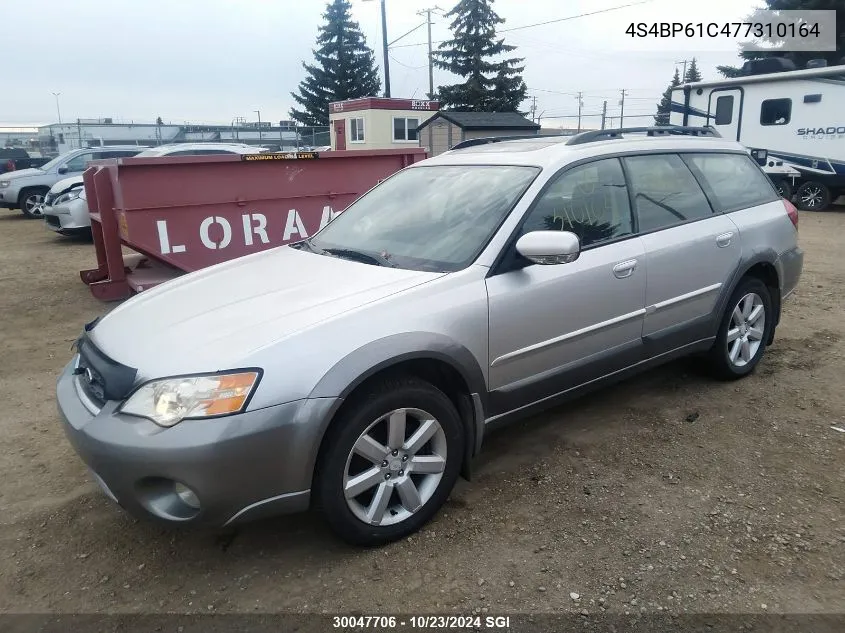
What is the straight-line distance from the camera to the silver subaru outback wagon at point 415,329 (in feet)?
7.77

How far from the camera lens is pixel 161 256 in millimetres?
6156

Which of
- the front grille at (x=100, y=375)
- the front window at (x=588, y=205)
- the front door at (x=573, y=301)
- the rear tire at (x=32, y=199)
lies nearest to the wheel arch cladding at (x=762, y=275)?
the front door at (x=573, y=301)

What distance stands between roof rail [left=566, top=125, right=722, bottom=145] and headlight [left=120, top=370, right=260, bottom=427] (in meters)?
2.33

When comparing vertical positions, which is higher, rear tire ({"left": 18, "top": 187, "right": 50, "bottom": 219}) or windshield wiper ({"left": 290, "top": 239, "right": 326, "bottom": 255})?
windshield wiper ({"left": 290, "top": 239, "right": 326, "bottom": 255})

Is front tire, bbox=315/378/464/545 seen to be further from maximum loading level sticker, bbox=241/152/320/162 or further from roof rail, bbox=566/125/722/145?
maximum loading level sticker, bbox=241/152/320/162

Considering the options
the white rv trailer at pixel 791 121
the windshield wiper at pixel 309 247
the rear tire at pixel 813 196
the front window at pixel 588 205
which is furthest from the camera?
the rear tire at pixel 813 196

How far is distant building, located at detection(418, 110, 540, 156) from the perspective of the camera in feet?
83.1

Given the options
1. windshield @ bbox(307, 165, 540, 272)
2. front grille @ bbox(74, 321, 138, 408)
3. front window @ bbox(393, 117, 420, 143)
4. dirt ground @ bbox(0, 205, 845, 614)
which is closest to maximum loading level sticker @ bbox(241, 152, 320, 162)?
windshield @ bbox(307, 165, 540, 272)

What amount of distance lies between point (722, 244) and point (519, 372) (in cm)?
183

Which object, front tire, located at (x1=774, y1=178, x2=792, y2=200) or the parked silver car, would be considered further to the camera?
front tire, located at (x1=774, y1=178, x2=792, y2=200)

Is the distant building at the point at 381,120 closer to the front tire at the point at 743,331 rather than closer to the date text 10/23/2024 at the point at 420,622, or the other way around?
the front tire at the point at 743,331

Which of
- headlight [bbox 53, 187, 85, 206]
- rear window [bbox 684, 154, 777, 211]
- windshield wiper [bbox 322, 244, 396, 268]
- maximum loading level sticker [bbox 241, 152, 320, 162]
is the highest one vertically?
maximum loading level sticker [bbox 241, 152, 320, 162]

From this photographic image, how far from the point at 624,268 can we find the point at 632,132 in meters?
1.16

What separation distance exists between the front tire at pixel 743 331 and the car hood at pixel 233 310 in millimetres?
2400
